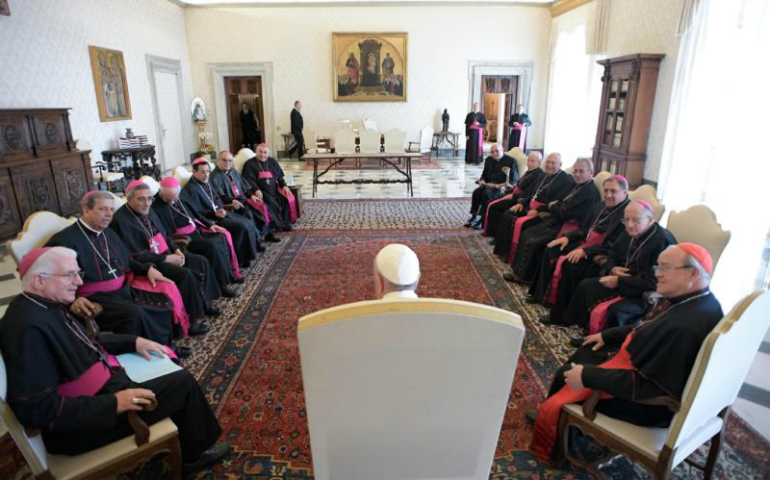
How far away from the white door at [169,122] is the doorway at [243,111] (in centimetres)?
184

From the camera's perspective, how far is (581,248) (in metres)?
3.99

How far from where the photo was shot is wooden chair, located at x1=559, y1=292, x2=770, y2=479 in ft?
5.74

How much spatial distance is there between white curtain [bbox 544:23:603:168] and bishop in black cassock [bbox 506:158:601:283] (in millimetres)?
6543

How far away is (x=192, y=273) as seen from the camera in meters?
3.92

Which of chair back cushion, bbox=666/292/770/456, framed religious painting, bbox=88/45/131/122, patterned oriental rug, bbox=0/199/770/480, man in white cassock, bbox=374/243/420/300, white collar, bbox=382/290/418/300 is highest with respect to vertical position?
framed religious painting, bbox=88/45/131/122

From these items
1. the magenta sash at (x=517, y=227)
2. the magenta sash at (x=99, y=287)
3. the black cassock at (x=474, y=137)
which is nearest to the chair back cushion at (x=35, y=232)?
the magenta sash at (x=99, y=287)

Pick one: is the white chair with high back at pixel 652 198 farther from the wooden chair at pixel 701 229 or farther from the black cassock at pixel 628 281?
the black cassock at pixel 628 281

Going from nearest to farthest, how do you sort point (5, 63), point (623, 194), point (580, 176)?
point (623, 194) → point (580, 176) → point (5, 63)

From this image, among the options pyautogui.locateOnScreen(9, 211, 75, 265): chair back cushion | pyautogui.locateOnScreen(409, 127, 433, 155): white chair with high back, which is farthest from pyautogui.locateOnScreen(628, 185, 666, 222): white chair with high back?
pyautogui.locateOnScreen(409, 127, 433, 155): white chair with high back

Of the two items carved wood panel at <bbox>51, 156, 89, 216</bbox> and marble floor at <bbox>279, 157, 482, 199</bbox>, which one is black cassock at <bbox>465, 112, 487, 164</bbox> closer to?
marble floor at <bbox>279, 157, 482, 199</bbox>

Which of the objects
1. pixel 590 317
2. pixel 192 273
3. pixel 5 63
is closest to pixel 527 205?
pixel 590 317

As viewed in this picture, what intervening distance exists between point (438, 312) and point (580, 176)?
3925mm

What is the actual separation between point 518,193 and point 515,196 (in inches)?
2.1

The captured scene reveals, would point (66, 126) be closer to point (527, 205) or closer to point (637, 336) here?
point (527, 205)
